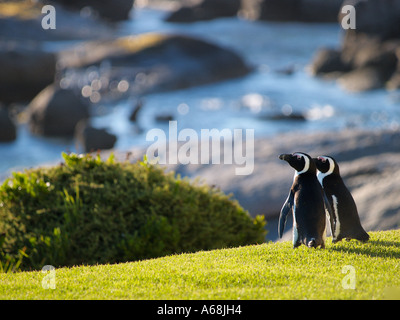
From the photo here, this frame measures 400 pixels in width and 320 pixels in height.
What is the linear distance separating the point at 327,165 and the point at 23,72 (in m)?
25.3

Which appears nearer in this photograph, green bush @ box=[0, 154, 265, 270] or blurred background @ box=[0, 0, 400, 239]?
green bush @ box=[0, 154, 265, 270]

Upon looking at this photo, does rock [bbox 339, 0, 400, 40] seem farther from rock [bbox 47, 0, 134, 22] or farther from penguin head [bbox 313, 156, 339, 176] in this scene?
penguin head [bbox 313, 156, 339, 176]

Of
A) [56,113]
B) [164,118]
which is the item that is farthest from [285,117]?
[56,113]

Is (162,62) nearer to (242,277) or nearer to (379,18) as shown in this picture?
(379,18)

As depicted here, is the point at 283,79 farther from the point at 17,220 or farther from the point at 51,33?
the point at 17,220

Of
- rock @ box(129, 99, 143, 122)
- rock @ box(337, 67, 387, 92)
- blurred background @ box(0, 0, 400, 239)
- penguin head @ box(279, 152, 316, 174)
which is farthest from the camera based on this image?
rock @ box(337, 67, 387, 92)

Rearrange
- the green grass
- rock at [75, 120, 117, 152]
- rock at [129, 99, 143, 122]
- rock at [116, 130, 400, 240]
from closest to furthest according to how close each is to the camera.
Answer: the green grass → rock at [116, 130, 400, 240] → rock at [75, 120, 117, 152] → rock at [129, 99, 143, 122]

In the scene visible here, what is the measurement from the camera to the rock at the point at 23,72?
29.0 m

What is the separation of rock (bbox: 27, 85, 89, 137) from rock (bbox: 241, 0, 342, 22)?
103 ft

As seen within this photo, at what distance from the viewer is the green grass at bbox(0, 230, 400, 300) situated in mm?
4895

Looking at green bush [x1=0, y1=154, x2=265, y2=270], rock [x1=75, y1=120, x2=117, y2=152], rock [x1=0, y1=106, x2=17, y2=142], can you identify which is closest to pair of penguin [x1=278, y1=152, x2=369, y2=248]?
green bush [x1=0, y1=154, x2=265, y2=270]

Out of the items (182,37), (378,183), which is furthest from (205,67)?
(378,183)

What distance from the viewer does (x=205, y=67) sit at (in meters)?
31.9

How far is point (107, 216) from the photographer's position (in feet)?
25.1
